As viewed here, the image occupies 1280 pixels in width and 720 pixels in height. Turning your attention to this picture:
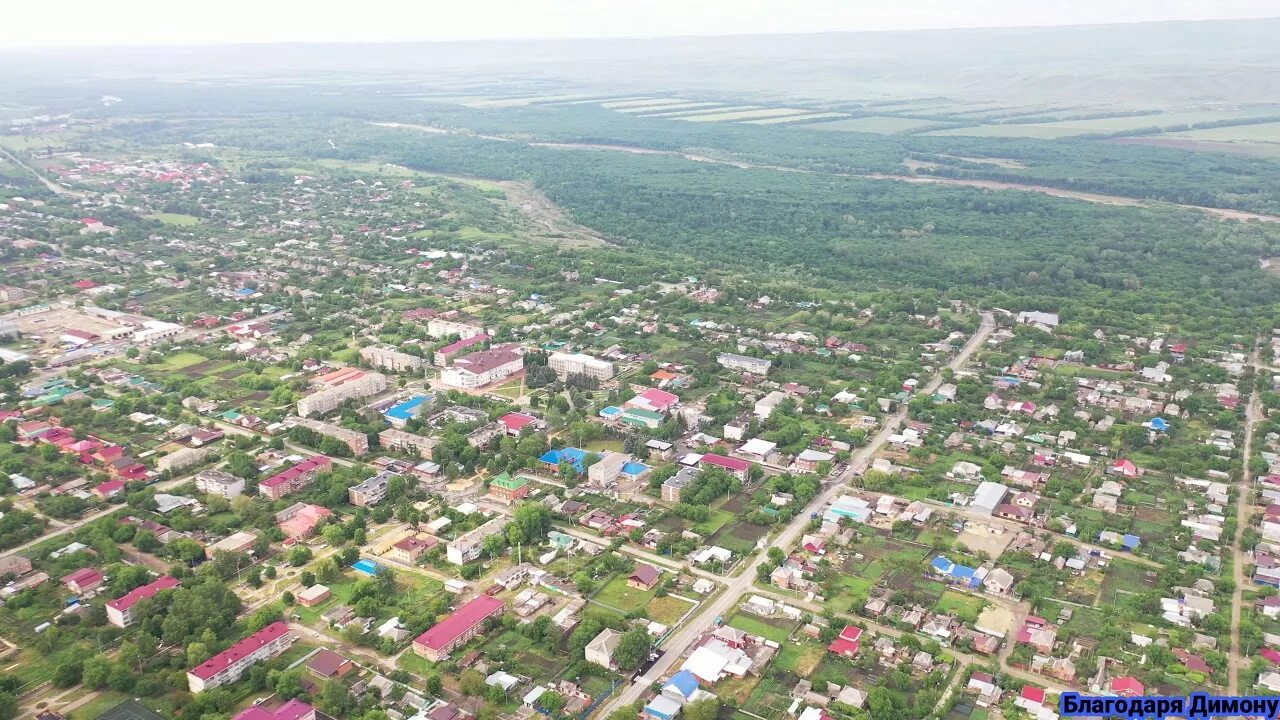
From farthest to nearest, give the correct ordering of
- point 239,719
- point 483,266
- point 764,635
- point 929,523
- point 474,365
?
point 483,266
point 474,365
point 929,523
point 764,635
point 239,719

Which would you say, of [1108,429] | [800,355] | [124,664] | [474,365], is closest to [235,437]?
[474,365]

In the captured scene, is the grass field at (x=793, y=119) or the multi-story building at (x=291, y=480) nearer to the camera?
the multi-story building at (x=291, y=480)

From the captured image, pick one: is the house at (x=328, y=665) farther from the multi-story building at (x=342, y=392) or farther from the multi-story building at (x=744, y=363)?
the multi-story building at (x=744, y=363)

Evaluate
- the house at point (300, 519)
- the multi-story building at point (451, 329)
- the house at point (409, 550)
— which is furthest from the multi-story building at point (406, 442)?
the multi-story building at point (451, 329)

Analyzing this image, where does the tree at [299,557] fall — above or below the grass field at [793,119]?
below

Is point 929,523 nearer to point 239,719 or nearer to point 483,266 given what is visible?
point 239,719

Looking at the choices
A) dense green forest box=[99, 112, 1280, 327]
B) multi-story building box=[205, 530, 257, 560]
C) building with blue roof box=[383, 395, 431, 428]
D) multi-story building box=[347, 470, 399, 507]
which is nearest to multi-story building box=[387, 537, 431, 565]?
multi-story building box=[347, 470, 399, 507]
